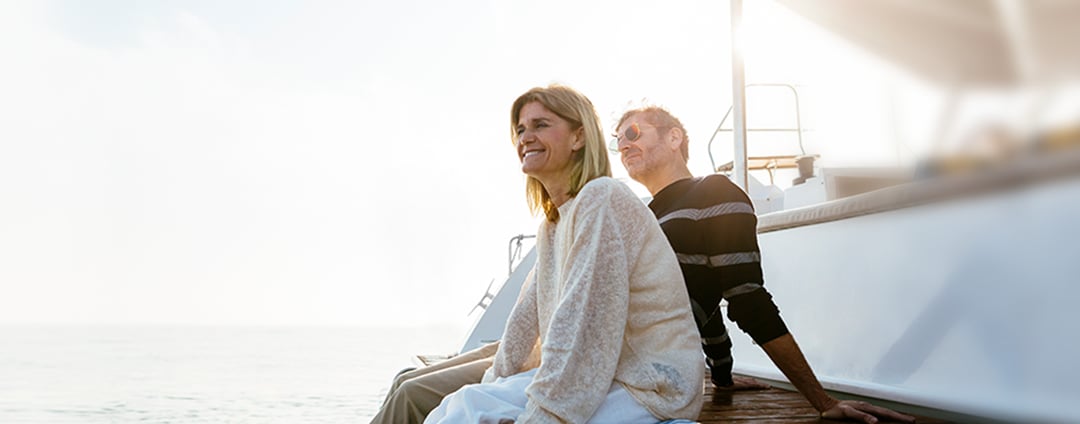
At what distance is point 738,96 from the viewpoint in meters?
4.22

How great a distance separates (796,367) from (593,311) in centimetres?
105

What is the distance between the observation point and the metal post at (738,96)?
4223mm

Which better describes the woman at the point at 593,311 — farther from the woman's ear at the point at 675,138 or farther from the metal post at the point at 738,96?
the metal post at the point at 738,96

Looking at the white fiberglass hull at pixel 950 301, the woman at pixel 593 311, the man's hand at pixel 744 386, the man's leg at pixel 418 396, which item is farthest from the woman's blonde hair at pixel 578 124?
the man's hand at pixel 744 386

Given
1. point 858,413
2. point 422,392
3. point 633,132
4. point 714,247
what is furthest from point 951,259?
point 422,392

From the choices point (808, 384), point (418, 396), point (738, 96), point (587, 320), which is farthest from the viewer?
point (738, 96)

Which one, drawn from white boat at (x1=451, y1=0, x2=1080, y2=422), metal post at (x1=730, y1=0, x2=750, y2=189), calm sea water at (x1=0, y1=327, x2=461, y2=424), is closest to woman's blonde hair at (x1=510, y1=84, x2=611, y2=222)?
white boat at (x1=451, y1=0, x2=1080, y2=422)

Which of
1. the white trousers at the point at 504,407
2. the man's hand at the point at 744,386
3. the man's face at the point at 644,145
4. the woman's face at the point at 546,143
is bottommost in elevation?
the man's hand at the point at 744,386

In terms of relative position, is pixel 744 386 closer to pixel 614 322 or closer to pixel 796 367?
pixel 796 367

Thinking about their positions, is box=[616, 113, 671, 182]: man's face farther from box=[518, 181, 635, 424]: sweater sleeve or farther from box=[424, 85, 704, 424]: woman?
box=[518, 181, 635, 424]: sweater sleeve

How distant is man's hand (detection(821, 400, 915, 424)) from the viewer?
2373 millimetres

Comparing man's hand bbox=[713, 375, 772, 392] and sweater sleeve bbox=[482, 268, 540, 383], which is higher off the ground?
sweater sleeve bbox=[482, 268, 540, 383]

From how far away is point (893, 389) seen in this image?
9.02ft

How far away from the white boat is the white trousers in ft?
2.38
